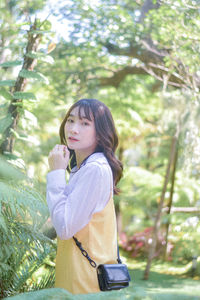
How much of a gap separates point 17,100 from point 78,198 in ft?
3.91

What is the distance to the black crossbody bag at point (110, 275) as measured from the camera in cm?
123

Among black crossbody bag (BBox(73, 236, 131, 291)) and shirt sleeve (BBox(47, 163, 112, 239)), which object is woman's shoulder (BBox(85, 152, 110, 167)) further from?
Answer: black crossbody bag (BBox(73, 236, 131, 291))

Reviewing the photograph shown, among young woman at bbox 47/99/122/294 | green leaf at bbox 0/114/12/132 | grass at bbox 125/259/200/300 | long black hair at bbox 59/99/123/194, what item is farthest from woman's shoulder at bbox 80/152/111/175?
green leaf at bbox 0/114/12/132

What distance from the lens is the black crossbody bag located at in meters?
1.23

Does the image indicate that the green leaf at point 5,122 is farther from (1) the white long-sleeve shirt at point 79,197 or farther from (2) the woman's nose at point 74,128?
(1) the white long-sleeve shirt at point 79,197

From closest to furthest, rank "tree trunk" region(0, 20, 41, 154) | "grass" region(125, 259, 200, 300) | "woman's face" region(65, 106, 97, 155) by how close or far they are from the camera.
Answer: "grass" region(125, 259, 200, 300)
"woman's face" region(65, 106, 97, 155)
"tree trunk" region(0, 20, 41, 154)

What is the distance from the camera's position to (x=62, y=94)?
6562 millimetres

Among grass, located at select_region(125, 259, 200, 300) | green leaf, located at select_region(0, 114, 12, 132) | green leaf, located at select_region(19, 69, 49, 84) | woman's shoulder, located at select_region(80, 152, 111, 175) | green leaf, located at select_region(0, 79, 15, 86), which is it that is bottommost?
grass, located at select_region(125, 259, 200, 300)

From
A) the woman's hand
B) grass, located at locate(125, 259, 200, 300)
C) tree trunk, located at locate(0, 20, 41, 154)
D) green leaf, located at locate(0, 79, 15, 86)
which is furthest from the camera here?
tree trunk, located at locate(0, 20, 41, 154)

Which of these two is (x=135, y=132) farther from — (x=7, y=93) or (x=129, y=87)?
(x=7, y=93)

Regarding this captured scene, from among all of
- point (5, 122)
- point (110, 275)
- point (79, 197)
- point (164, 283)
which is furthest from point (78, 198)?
point (164, 283)

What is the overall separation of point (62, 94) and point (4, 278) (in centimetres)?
496

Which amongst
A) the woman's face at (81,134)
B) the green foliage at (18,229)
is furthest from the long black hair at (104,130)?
the green foliage at (18,229)

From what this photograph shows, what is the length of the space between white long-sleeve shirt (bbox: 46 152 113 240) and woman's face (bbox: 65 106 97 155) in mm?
164
